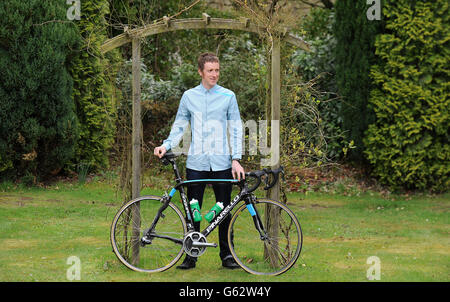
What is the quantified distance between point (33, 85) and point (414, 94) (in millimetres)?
5665

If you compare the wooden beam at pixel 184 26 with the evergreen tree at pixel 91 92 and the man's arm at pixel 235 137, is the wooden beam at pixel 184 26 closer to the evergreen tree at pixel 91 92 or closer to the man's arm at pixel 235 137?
the man's arm at pixel 235 137

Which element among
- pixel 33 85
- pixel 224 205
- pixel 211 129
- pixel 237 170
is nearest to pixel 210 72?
pixel 211 129

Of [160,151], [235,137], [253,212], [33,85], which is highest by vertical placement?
[33,85]

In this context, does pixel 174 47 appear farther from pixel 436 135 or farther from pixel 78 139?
pixel 436 135

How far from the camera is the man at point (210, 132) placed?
512cm

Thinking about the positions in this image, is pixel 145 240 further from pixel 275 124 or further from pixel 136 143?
pixel 275 124

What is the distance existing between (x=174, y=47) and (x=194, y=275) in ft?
27.9

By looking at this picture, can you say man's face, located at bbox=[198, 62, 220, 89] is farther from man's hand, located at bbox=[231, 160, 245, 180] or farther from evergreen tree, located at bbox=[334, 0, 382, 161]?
evergreen tree, located at bbox=[334, 0, 382, 161]

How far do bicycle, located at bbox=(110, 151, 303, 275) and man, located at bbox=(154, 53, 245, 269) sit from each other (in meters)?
0.11

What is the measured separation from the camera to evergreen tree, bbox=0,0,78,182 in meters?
9.10

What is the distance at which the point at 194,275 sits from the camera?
5184 mm

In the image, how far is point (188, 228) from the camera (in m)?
5.13

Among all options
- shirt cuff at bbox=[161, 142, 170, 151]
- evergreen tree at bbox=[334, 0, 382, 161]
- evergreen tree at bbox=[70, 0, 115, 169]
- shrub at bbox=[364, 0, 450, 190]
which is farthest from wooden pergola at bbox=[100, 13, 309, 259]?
evergreen tree at bbox=[70, 0, 115, 169]

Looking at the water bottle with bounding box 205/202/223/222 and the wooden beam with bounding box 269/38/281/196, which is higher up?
the wooden beam with bounding box 269/38/281/196
